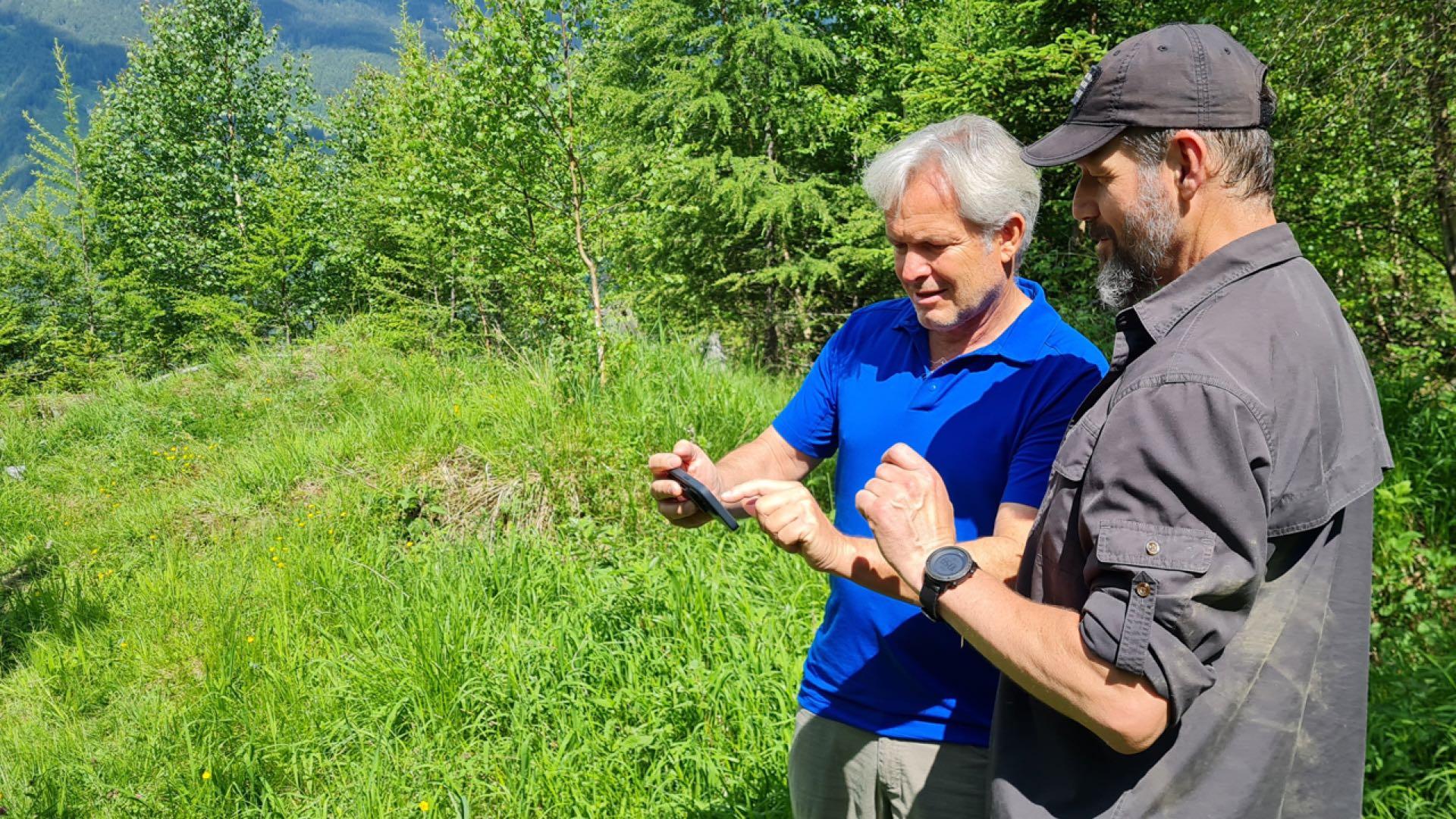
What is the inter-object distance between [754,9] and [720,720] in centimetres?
946

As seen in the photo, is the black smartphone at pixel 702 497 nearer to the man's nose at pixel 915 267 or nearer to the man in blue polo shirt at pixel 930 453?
the man in blue polo shirt at pixel 930 453

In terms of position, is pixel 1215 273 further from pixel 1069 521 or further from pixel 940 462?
pixel 940 462

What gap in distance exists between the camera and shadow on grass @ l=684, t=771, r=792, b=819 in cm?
274

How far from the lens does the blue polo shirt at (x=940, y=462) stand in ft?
5.65

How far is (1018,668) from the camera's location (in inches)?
43.5

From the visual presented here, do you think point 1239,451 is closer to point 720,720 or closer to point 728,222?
point 720,720

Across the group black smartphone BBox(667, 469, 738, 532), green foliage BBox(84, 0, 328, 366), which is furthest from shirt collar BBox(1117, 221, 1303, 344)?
green foliage BBox(84, 0, 328, 366)

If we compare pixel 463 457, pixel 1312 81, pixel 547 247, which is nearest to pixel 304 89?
pixel 547 247

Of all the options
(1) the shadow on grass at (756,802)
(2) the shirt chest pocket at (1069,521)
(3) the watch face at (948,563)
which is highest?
(2) the shirt chest pocket at (1069,521)

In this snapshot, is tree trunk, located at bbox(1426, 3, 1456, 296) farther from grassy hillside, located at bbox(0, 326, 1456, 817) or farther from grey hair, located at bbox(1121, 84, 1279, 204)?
grey hair, located at bbox(1121, 84, 1279, 204)

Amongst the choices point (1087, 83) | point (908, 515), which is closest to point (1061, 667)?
point (908, 515)

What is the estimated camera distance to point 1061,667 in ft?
3.46

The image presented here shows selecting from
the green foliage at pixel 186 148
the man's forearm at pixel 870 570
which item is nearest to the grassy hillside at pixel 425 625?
the man's forearm at pixel 870 570

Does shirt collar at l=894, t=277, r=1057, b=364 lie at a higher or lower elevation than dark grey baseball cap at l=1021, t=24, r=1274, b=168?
lower
